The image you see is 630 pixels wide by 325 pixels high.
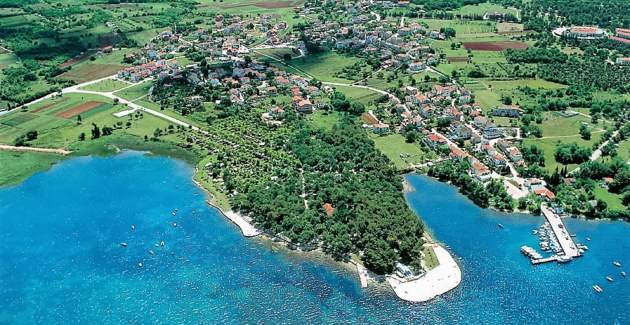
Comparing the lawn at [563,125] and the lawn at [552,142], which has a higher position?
the lawn at [563,125]

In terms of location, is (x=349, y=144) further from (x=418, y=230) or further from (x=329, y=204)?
(x=418, y=230)

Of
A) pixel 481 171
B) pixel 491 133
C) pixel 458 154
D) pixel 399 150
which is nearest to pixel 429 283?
pixel 481 171

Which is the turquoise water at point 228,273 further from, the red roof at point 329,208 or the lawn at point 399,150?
the red roof at point 329,208

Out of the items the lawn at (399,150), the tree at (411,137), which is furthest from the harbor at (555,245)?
the tree at (411,137)

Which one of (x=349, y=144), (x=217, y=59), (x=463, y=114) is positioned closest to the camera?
(x=349, y=144)

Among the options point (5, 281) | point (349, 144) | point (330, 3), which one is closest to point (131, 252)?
point (5, 281)

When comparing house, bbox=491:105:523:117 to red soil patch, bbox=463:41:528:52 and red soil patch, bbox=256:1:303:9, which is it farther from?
red soil patch, bbox=256:1:303:9

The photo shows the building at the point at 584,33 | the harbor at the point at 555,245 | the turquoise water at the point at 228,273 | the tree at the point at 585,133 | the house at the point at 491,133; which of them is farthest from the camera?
the building at the point at 584,33

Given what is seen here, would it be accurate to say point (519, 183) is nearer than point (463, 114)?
Yes
